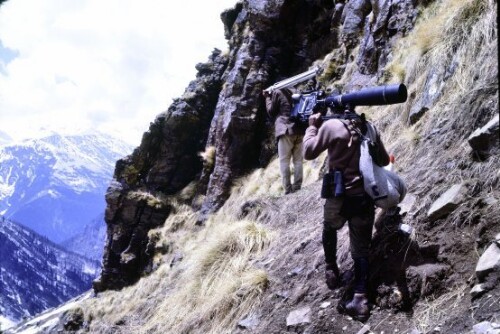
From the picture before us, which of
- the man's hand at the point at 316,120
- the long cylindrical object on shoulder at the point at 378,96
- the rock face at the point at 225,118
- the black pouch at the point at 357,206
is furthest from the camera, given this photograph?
the rock face at the point at 225,118

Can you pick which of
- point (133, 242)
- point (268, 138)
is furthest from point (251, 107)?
point (133, 242)

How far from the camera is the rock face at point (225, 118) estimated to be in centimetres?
1391

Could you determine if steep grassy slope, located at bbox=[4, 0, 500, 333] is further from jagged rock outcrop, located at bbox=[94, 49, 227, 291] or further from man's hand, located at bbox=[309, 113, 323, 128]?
jagged rock outcrop, located at bbox=[94, 49, 227, 291]

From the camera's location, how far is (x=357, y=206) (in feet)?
14.2

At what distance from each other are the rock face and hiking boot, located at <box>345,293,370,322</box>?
7254mm

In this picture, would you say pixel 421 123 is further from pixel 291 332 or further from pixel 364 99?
pixel 291 332

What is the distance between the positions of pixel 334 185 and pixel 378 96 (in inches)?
36.7

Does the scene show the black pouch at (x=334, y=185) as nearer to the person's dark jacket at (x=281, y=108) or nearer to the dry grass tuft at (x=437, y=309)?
the dry grass tuft at (x=437, y=309)

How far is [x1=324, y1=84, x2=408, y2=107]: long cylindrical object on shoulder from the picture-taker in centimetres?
403

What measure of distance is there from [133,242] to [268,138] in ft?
20.5

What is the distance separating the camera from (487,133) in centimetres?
462

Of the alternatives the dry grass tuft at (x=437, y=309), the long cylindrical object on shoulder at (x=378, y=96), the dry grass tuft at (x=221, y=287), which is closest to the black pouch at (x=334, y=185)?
the long cylindrical object on shoulder at (x=378, y=96)

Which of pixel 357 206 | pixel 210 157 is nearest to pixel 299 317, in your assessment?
pixel 357 206

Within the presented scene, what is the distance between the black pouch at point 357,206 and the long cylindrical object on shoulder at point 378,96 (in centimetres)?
90
